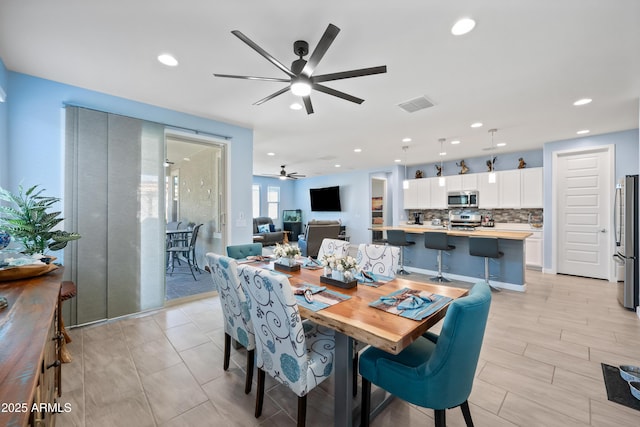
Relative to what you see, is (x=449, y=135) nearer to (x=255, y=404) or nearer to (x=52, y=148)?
(x=255, y=404)

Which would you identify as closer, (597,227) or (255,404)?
(255,404)

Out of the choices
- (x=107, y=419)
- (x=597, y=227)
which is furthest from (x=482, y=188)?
(x=107, y=419)

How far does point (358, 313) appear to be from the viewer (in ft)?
4.87

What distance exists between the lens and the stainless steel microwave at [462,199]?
6443 millimetres

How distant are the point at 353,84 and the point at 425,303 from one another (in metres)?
2.27

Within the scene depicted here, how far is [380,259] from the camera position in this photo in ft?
8.79

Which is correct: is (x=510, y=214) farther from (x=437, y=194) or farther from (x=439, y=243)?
(x=439, y=243)

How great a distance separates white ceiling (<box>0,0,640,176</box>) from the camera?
1.79 m

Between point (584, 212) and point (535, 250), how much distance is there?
Answer: 3.57 feet

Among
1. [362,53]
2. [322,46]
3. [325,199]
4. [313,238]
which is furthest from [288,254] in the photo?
[325,199]

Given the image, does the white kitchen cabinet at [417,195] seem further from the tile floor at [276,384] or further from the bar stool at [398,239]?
the tile floor at [276,384]

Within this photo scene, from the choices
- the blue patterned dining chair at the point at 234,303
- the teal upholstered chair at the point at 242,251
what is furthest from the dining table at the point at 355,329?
the teal upholstered chair at the point at 242,251

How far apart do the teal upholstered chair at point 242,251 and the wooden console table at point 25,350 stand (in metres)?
1.58

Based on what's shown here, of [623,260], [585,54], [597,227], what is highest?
[585,54]
